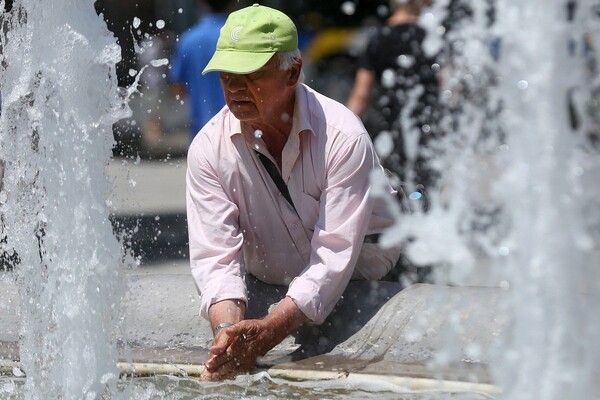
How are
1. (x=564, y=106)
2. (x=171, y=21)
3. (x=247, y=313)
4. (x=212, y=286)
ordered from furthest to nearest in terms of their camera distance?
(x=171, y=21) → (x=247, y=313) → (x=212, y=286) → (x=564, y=106)

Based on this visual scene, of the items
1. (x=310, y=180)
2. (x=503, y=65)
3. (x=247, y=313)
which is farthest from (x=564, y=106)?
(x=247, y=313)

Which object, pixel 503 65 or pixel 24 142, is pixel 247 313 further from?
pixel 503 65

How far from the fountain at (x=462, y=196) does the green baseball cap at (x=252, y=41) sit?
0.33 m

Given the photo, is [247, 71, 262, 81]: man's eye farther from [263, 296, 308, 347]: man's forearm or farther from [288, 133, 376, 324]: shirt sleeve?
[263, 296, 308, 347]: man's forearm

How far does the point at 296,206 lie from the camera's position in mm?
4090

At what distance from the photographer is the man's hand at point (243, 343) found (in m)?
3.74

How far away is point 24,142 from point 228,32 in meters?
0.74

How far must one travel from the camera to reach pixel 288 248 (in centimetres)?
417

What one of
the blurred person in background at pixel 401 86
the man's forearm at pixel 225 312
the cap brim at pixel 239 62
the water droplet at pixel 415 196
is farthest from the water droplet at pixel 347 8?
the man's forearm at pixel 225 312

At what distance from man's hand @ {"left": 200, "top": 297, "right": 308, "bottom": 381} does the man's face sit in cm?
59

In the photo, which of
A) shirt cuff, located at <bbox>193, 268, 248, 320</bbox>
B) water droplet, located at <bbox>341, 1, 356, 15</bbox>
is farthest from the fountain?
water droplet, located at <bbox>341, 1, 356, 15</bbox>

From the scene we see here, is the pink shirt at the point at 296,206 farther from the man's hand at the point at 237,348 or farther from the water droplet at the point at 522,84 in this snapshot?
the water droplet at the point at 522,84

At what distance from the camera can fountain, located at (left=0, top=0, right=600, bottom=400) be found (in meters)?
2.50

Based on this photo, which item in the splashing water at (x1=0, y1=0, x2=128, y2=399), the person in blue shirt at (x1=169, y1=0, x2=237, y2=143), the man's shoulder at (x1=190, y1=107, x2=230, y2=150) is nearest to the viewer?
the splashing water at (x1=0, y1=0, x2=128, y2=399)
